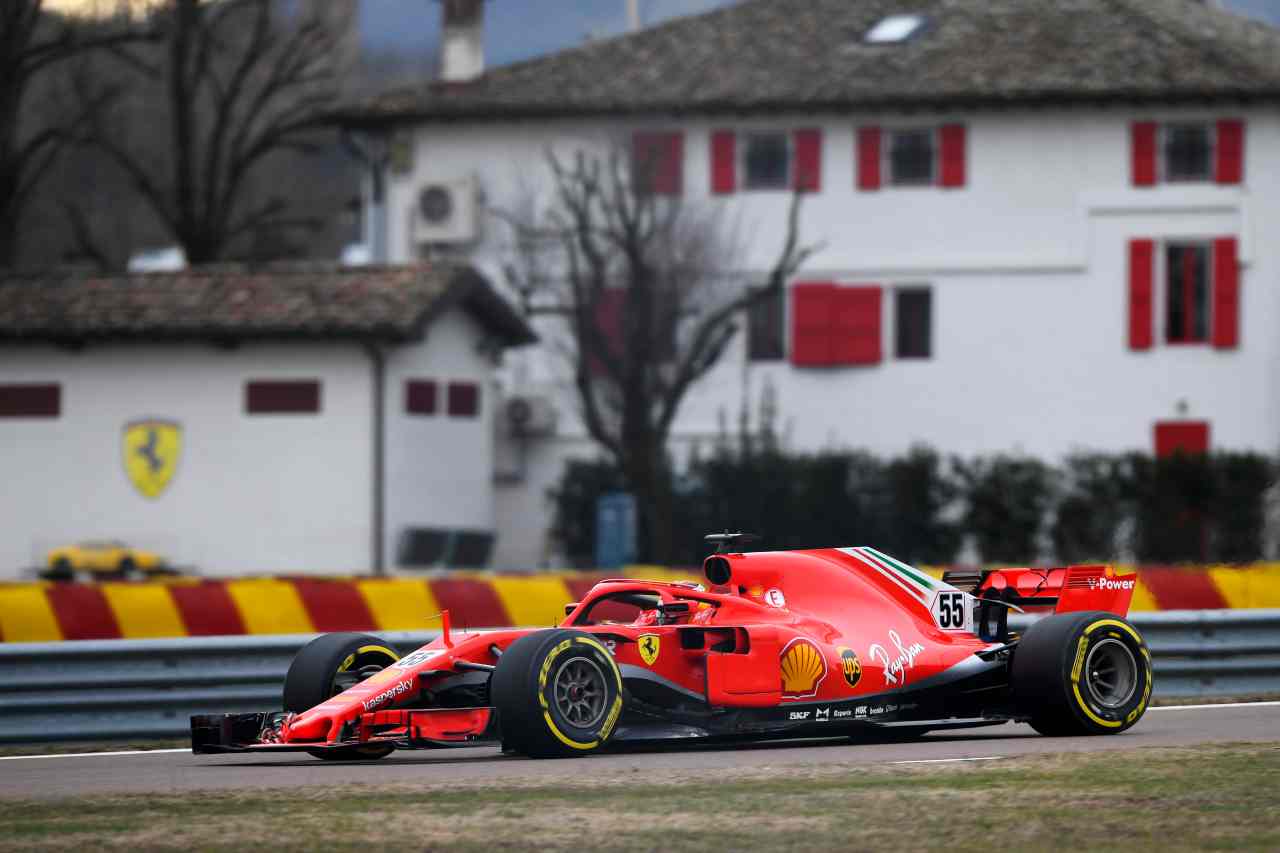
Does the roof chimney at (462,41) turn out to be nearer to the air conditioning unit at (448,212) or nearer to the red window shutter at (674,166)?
the air conditioning unit at (448,212)

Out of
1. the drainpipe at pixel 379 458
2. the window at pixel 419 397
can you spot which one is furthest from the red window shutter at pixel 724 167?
the drainpipe at pixel 379 458

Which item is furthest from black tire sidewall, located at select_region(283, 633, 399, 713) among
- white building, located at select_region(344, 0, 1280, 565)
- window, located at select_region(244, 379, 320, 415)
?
white building, located at select_region(344, 0, 1280, 565)

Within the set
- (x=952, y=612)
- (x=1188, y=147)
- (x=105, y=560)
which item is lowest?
(x=105, y=560)

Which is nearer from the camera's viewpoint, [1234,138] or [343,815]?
[343,815]

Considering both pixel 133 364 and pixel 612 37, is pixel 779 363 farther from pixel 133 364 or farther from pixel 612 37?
pixel 133 364

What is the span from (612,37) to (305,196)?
120 feet

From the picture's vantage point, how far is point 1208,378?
42.5 m

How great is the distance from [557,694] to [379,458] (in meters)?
24.7

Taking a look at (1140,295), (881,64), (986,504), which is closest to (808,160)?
(881,64)

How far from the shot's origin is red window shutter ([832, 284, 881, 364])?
43.3 metres

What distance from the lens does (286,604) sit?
1636 cm

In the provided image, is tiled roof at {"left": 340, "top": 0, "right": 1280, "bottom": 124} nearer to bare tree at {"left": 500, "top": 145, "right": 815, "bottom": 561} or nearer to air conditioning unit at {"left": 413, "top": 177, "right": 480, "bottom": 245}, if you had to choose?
air conditioning unit at {"left": 413, "top": 177, "right": 480, "bottom": 245}

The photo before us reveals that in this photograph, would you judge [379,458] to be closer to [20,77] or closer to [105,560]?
[105,560]

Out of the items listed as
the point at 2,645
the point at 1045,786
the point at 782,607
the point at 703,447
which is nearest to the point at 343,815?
the point at 1045,786
